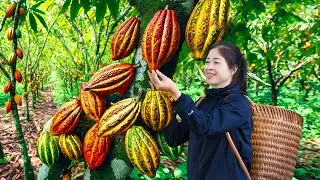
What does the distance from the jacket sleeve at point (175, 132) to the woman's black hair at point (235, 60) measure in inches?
12.4

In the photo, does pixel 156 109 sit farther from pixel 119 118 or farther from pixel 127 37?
pixel 127 37

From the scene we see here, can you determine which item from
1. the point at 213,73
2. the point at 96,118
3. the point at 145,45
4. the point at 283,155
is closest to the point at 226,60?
the point at 213,73

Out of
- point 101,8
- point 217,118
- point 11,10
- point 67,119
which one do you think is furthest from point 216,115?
point 11,10

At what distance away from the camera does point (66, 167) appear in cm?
169

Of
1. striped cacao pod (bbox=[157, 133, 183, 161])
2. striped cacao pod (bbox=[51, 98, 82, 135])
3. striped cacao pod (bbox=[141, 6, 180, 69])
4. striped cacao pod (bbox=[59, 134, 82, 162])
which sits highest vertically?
striped cacao pod (bbox=[141, 6, 180, 69])

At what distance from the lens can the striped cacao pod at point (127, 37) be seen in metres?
1.45

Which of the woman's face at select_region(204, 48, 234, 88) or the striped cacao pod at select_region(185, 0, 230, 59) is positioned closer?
the striped cacao pod at select_region(185, 0, 230, 59)

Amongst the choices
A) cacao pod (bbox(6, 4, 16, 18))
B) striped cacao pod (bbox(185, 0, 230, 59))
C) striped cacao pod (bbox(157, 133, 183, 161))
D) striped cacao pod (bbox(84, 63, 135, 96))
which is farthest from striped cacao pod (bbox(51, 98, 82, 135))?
cacao pod (bbox(6, 4, 16, 18))

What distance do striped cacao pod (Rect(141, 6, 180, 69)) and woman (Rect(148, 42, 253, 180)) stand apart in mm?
57

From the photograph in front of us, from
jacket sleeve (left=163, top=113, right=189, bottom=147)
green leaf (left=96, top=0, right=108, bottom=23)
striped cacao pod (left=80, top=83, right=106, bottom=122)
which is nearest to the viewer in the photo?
striped cacao pod (left=80, top=83, right=106, bottom=122)

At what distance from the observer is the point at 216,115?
1.39 metres

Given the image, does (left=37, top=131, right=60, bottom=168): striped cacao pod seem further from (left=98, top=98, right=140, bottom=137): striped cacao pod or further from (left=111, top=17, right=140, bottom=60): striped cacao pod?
(left=111, top=17, right=140, bottom=60): striped cacao pod

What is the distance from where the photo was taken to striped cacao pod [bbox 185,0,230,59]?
4.46 feet

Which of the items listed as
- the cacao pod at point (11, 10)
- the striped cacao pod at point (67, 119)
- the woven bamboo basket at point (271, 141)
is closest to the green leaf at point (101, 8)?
the cacao pod at point (11, 10)
